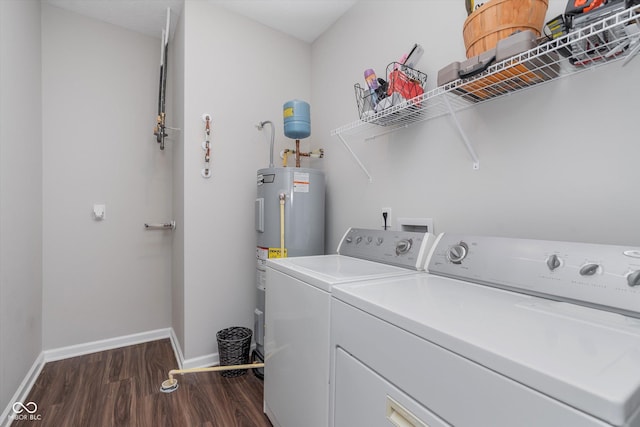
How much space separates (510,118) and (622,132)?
1.17ft

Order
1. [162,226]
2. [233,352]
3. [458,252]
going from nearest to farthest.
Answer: [458,252] → [233,352] → [162,226]

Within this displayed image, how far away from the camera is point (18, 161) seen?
1.75 metres

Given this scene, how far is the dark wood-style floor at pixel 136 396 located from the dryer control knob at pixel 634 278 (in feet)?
5.40

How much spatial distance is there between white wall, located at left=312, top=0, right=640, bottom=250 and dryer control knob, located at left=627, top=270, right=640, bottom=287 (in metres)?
0.27

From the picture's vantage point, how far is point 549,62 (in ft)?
3.19

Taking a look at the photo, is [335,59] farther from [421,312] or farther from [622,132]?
[421,312]

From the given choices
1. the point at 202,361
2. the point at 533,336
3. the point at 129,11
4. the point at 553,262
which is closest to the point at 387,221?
the point at 553,262

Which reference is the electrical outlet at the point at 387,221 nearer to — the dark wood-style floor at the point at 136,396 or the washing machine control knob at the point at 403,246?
the washing machine control knob at the point at 403,246

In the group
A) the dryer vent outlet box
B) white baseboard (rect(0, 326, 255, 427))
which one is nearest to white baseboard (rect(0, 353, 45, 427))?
white baseboard (rect(0, 326, 255, 427))

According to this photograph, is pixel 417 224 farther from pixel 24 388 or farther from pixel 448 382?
pixel 24 388

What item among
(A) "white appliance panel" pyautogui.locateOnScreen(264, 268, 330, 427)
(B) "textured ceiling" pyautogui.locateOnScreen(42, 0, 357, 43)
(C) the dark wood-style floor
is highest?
(B) "textured ceiling" pyautogui.locateOnScreen(42, 0, 357, 43)

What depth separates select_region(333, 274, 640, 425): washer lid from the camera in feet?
1.43

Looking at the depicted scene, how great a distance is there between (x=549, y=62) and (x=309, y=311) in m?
1.21

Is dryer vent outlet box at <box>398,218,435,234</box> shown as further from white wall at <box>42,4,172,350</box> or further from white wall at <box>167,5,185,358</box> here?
white wall at <box>42,4,172,350</box>
